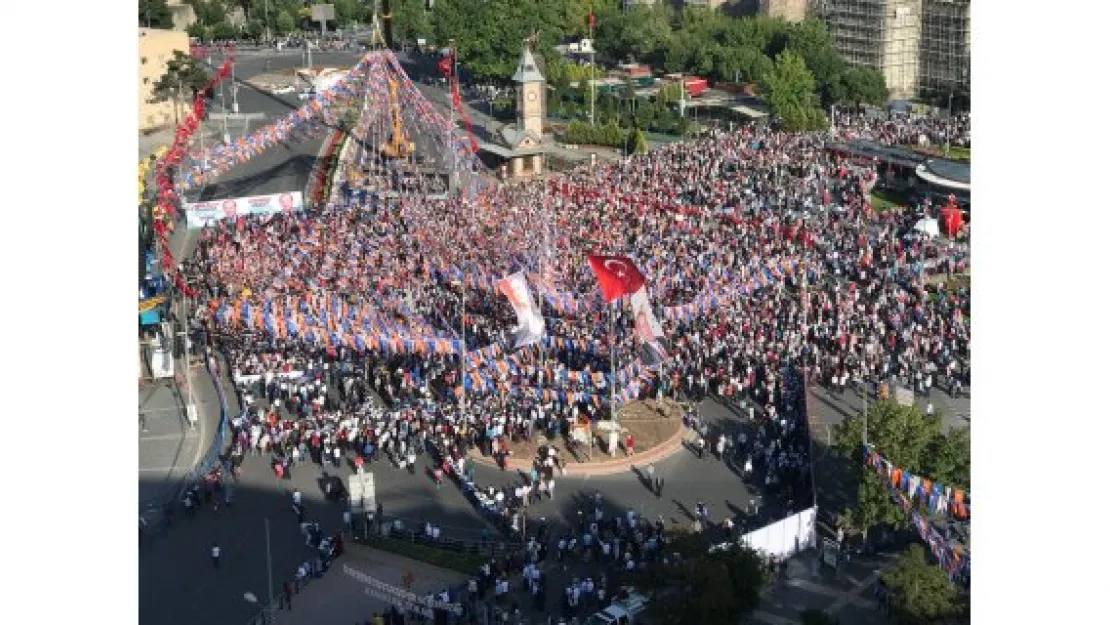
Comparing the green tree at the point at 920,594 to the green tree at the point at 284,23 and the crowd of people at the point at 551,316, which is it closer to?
the crowd of people at the point at 551,316

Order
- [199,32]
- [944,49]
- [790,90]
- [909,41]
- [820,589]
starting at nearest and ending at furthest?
[820,589] → [790,90] → [944,49] → [909,41] → [199,32]

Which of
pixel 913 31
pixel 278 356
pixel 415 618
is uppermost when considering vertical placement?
pixel 913 31

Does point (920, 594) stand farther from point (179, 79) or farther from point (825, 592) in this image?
point (179, 79)

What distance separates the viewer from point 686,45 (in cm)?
8719

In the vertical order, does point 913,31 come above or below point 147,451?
above

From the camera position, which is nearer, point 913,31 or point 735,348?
point 735,348

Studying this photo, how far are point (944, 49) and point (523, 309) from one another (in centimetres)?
5101

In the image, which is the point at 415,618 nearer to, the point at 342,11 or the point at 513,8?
the point at 513,8

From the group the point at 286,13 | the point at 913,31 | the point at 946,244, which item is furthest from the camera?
the point at 286,13

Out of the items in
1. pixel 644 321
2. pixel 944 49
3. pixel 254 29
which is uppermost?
pixel 254 29

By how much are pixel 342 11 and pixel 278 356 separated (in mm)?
79029

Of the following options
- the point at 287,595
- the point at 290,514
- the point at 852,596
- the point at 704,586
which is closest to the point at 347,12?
the point at 290,514

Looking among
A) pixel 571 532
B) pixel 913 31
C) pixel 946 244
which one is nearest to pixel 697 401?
pixel 571 532

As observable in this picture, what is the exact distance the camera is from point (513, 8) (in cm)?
8800
